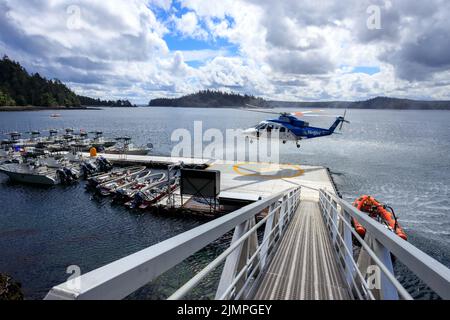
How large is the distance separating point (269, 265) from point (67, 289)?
4016 millimetres

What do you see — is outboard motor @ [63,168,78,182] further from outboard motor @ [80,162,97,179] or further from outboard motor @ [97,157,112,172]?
outboard motor @ [97,157,112,172]

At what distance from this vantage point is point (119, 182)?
27594 mm

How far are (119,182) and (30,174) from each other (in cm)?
1089

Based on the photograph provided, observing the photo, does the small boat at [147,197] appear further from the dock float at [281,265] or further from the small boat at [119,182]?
the dock float at [281,265]

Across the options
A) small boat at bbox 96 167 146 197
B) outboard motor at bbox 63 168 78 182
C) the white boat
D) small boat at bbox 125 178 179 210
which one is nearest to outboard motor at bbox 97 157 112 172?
outboard motor at bbox 63 168 78 182

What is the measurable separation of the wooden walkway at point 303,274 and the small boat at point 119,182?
2250 cm

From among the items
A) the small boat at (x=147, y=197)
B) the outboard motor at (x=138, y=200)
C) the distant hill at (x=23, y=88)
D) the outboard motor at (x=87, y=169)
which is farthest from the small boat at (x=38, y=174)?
the distant hill at (x=23, y=88)

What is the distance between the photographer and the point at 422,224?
2038 cm

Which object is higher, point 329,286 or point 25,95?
point 25,95

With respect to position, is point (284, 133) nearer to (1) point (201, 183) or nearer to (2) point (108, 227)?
(1) point (201, 183)

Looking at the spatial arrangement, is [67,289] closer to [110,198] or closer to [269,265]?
[269,265]

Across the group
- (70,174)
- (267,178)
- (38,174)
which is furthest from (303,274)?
(38,174)

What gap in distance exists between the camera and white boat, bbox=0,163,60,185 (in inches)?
1159
